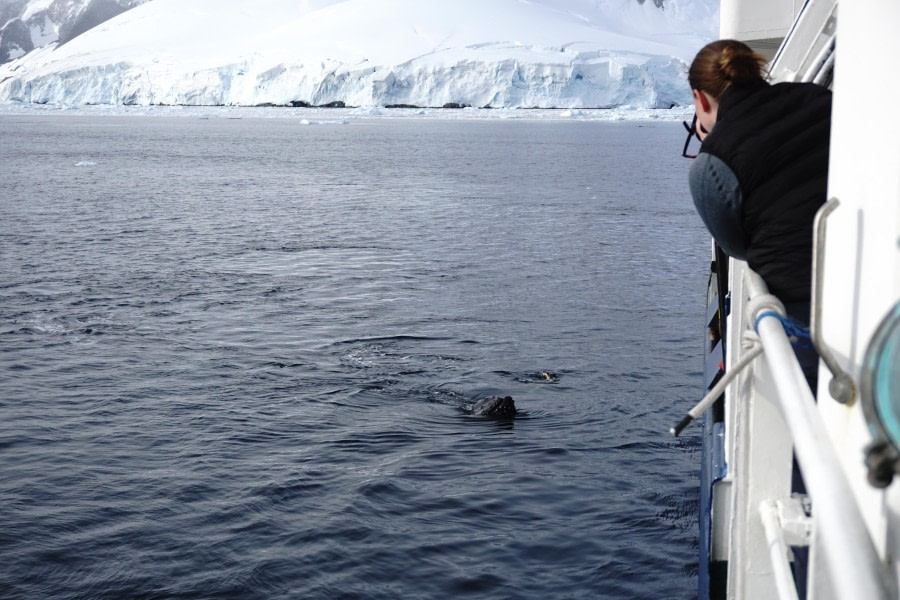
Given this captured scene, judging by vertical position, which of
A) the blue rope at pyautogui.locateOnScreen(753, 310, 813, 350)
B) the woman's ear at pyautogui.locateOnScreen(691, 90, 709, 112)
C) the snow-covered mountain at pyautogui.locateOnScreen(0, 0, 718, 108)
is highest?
the snow-covered mountain at pyautogui.locateOnScreen(0, 0, 718, 108)

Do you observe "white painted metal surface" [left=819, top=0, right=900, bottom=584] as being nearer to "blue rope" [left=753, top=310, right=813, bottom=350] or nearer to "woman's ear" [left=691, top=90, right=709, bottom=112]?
"blue rope" [left=753, top=310, right=813, bottom=350]

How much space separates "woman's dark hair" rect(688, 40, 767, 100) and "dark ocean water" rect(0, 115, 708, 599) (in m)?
4.96

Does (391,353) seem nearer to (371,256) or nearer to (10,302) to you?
(10,302)

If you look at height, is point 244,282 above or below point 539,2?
below

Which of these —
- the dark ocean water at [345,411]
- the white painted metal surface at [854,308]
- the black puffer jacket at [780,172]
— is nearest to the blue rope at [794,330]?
the white painted metal surface at [854,308]

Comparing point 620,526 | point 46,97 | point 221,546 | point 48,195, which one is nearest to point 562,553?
point 620,526

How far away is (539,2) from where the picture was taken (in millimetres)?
192625

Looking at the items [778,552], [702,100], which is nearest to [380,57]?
[702,100]

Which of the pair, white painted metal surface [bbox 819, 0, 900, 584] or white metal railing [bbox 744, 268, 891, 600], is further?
white painted metal surface [bbox 819, 0, 900, 584]

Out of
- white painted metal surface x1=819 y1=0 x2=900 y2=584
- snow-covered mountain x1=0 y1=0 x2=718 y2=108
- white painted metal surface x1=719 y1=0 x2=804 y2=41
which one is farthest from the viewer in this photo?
snow-covered mountain x1=0 y1=0 x2=718 y2=108

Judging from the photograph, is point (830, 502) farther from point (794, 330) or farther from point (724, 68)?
point (724, 68)

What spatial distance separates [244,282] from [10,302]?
3933 mm

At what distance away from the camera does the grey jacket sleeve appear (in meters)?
2.68

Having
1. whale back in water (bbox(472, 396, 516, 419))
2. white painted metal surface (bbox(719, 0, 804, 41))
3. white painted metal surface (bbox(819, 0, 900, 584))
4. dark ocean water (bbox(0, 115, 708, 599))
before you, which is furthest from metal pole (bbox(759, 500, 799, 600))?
whale back in water (bbox(472, 396, 516, 419))
